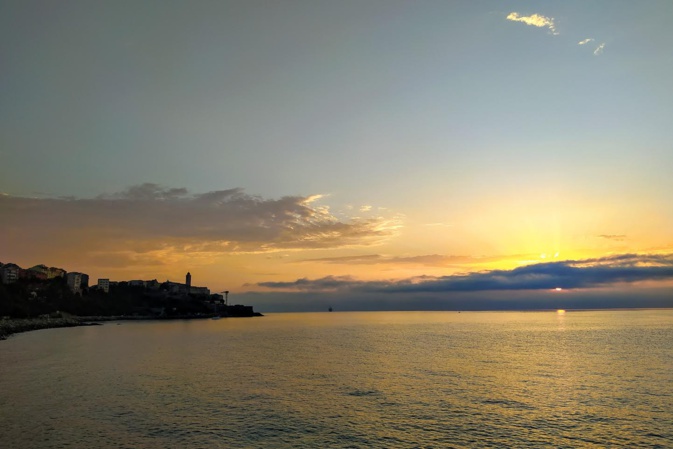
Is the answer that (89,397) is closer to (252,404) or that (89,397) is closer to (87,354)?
(252,404)

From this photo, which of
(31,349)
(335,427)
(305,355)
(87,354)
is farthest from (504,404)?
(31,349)

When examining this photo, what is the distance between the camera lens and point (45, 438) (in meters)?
35.5

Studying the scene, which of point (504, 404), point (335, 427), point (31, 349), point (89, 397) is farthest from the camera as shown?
point (31, 349)

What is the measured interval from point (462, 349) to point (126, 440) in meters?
83.5

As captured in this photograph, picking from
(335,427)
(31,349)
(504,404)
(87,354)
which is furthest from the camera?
(31,349)

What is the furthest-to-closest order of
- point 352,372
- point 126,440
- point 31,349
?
point 31,349 → point 352,372 → point 126,440

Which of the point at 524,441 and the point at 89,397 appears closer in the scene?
the point at 524,441

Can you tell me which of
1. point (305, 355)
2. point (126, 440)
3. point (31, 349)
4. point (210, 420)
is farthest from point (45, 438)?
point (31, 349)

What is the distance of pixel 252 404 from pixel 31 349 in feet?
260

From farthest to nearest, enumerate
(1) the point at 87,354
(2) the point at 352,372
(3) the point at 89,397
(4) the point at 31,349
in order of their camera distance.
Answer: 1. (4) the point at 31,349
2. (1) the point at 87,354
3. (2) the point at 352,372
4. (3) the point at 89,397

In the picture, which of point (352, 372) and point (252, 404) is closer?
point (252, 404)

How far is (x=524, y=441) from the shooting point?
35.2m

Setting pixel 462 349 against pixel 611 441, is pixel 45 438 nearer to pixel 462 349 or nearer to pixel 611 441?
pixel 611 441

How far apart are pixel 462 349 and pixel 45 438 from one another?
86.9 m
